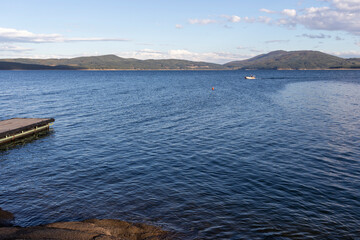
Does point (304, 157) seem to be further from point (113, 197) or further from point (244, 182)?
point (113, 197)

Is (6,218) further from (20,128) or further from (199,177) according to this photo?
(20,128)

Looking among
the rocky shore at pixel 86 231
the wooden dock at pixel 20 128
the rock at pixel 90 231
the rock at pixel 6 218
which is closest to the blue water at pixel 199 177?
the rock at pixel 6 218

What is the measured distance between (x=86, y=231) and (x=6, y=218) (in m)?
7.44

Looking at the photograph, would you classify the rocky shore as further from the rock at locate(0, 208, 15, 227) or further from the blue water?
the blue water

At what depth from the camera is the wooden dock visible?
3908 centimetres

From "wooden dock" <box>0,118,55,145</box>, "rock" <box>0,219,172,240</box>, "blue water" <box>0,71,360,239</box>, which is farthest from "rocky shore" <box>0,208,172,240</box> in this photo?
"wooden dock" <box>0,118,55,145</box>

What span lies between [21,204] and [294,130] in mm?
38689

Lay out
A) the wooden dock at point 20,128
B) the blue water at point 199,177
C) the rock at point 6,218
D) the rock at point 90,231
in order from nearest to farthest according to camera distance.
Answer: the rock at point 90,231 → the rock at point 6,218 → the blue water at point 199,177 → the wooden dock at point 20,128

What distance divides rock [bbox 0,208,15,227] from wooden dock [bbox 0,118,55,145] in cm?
2348

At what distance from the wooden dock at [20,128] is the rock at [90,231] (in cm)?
2869

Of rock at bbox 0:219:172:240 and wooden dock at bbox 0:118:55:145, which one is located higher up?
wooden dock at bbox 0:118:55:145

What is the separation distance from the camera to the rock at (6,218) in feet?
56.8

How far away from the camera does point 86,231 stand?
1473 cm

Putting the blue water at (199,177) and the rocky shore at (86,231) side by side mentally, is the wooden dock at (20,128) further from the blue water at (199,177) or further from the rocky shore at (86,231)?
the rocky shore at (86,231)
